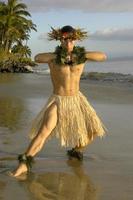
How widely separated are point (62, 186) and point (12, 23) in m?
44.3

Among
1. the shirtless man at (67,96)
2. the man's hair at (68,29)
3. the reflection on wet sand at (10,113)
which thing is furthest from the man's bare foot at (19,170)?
the reflection on wet sand at (10,113)

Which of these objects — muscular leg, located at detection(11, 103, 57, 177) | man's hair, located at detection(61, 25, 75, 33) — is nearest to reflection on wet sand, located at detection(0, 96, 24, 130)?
muscular leg, located at detection(11, 103, 57, 177)

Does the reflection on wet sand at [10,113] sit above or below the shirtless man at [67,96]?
below

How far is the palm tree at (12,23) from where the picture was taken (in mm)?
48625

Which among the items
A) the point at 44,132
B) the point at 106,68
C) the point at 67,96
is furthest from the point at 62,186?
the point at 106,68

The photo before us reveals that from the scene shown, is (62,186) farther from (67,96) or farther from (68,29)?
(68,29)

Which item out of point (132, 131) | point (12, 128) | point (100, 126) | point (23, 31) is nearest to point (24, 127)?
point (12, 128)

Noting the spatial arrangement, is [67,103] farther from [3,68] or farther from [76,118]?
[3,68]

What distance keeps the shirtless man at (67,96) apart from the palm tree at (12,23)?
42055 mm

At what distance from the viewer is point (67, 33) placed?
635 centimetres

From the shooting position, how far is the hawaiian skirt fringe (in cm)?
638

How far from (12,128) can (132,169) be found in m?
3.57

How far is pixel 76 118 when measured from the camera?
644cm

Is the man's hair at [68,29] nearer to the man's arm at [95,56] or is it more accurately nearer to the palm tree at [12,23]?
the man's arm at [95,56]
